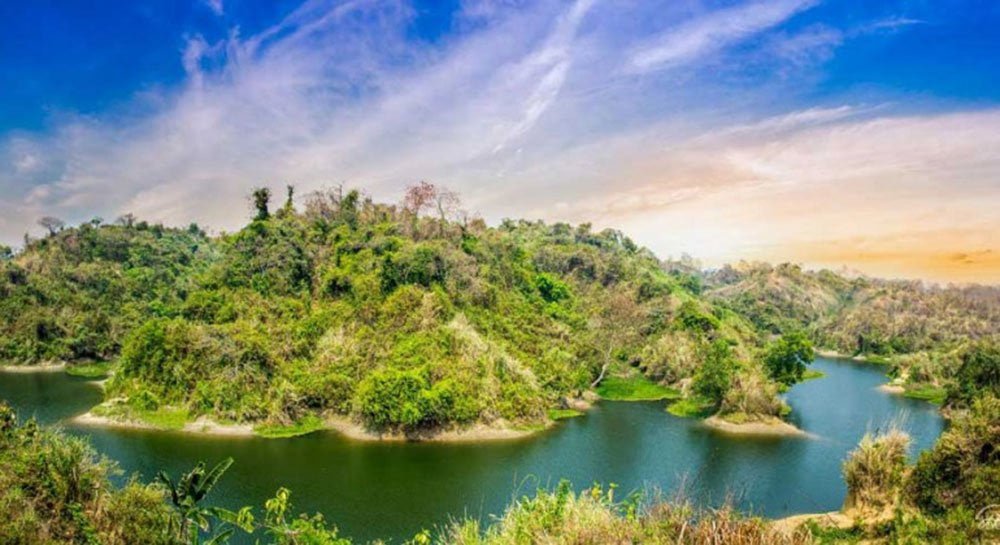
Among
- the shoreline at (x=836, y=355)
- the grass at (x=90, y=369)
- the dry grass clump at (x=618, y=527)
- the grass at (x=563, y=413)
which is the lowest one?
the shoreline at (x=836, y=355)

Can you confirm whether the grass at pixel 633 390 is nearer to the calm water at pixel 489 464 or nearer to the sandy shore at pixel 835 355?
the calm water at pixel 489 464

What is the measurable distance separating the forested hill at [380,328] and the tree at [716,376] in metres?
0.11

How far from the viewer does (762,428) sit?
4309 cm

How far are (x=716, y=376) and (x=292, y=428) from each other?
105 ft

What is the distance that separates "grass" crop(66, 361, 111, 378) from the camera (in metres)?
64.9

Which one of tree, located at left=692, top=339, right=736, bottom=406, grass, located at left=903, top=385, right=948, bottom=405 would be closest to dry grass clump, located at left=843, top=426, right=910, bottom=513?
tree, located at left=692, top=339, right=736, bottom=406

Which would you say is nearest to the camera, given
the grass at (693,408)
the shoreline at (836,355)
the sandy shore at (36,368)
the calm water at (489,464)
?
the calm water at (489,464)

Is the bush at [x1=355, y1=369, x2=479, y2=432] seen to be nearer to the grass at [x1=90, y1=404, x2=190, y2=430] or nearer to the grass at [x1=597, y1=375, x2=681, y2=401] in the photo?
the grass at [x1=90, y1=404, x2=190, y2=430]

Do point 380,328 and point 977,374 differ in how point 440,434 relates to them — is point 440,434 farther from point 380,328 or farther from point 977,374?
point 977,374

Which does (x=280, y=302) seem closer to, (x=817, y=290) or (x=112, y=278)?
(x=112, y=278)

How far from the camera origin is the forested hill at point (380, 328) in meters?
42.8

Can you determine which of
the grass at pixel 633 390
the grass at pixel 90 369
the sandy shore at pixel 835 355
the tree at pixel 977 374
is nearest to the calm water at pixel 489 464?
the tree at pixel 977 374

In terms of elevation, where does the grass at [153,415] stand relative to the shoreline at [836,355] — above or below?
above

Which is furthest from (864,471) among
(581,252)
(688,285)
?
(688,285)
